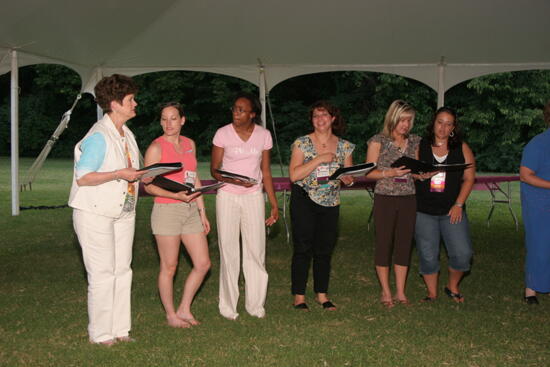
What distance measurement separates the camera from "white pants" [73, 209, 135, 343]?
4.14 meters

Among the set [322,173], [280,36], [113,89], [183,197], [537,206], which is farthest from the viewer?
[280,36]

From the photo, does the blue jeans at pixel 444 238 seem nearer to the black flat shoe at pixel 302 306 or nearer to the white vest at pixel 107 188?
the black flat shoe at pixel 302 306

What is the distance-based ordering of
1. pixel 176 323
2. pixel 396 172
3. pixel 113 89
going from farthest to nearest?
pixel 396 172, pixel 176 323, pixel 113 89

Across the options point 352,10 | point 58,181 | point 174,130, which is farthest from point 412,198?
point 58,181

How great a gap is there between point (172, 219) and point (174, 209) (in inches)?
2.8

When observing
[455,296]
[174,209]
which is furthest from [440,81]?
[174,209]

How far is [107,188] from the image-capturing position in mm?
4141

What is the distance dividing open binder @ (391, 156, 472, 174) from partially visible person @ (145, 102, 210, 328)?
1.54 meters

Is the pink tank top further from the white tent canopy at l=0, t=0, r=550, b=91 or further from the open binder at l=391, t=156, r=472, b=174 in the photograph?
the white tent canopy at l=0, t=0, r=550, b=91

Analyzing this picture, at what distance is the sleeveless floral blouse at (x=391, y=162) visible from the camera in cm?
553

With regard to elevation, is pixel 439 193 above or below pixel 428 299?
above

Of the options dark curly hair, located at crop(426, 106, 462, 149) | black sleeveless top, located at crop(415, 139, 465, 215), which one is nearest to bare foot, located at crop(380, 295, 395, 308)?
black sleeveless top, located at crop(415, 139, 465, 215)

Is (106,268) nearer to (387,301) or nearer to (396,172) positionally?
(396,172)

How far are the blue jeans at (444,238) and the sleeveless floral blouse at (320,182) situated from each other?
2.67 feet
